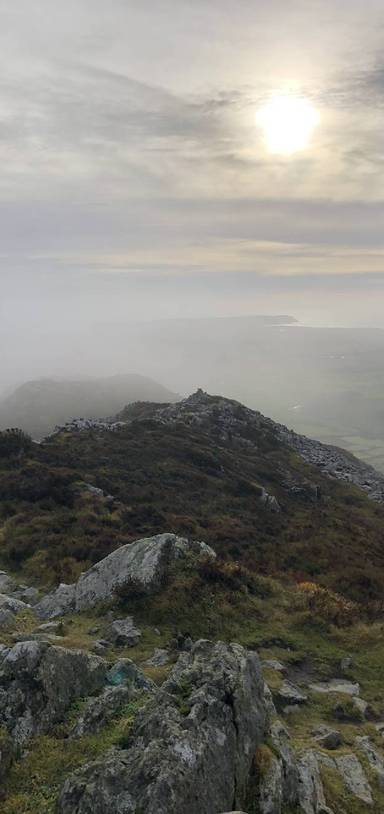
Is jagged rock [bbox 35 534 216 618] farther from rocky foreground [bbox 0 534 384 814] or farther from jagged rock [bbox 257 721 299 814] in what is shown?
jagged rock [bbox 257 721 299 814]

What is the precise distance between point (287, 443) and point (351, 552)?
4083 centimetres

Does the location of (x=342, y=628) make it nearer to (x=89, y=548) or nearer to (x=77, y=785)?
(x=89, y=548)

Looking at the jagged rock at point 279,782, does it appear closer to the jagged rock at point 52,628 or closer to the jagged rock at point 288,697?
the jagged rock at point 288,697

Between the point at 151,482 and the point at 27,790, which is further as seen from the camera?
the point at 151,482

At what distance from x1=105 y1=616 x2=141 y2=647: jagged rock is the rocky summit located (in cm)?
7

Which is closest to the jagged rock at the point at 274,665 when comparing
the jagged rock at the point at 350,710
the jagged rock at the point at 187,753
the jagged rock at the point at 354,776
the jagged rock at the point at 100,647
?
the jagged rock at the point at 350,710

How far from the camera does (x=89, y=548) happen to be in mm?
24906

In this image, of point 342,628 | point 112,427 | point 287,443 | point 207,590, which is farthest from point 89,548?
point 287,443

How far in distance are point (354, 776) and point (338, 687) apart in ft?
16.4

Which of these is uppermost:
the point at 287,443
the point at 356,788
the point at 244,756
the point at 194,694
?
the point at 194,694

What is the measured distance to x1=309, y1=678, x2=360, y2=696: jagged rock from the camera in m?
15.5

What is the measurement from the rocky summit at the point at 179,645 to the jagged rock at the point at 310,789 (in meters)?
0.04

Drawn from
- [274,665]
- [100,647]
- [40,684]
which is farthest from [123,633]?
[40,684]

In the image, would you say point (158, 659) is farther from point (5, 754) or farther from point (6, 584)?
point (6, 584)
